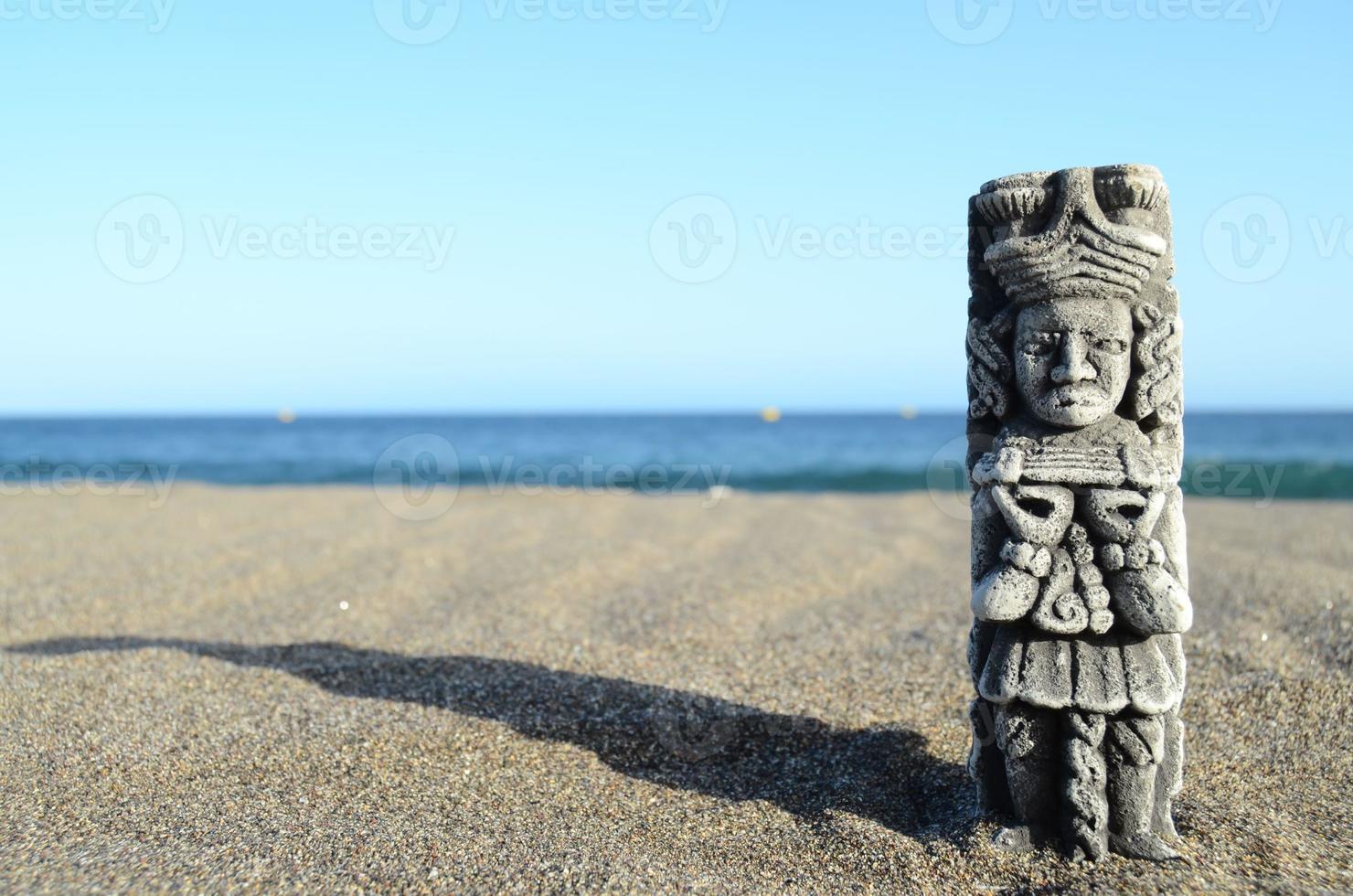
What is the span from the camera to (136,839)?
14.0ft

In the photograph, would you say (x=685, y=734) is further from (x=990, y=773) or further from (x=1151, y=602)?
(x=1151, y=602)

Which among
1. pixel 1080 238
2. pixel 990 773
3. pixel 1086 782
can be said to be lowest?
pixel 990 773

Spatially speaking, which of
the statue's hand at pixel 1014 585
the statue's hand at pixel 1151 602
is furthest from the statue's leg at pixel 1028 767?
the statue's hand at pixel 1151 602

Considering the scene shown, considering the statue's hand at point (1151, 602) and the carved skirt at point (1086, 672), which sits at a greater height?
the statue's hand at point (1151, 602)

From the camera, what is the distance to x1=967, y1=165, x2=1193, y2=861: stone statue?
4082 mm

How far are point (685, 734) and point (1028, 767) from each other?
2.27 meters

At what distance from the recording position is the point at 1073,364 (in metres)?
4.12

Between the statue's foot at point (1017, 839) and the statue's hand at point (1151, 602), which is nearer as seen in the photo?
the statue's hand at point (1151, 602)
